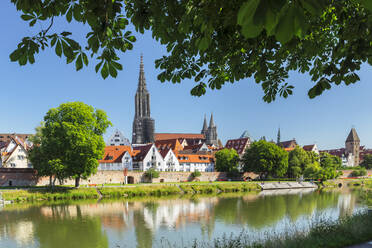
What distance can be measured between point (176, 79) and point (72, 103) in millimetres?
34820

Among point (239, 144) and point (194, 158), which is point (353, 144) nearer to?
point (239, 144)

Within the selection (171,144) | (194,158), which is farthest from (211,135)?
(194,158)

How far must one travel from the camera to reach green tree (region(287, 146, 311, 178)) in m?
63.7

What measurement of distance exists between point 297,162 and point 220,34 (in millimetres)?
64898

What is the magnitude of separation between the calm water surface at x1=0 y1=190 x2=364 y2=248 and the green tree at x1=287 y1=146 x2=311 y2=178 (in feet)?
123

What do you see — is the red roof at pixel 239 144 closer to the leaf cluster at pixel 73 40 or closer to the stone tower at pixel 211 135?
the stone tower at pixel 211 135

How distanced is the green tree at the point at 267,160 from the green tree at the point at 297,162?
2449 millimetres

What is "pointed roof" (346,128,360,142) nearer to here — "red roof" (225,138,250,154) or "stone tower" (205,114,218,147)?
"stone tower" (205,114,218,147)

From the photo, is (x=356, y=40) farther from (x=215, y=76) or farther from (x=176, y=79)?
(x=176, y=79)

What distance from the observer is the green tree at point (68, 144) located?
114 ft

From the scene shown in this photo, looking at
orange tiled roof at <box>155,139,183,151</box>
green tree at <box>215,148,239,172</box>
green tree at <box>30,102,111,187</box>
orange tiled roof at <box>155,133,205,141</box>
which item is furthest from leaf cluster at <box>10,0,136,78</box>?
orange tiled roof at <box>155,133,205,141</box>

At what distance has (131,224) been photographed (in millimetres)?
21047

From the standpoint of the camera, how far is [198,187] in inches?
1839

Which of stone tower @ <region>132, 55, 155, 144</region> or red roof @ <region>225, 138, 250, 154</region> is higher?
stone tower @ <region>132, 55, 155, 144</region>
